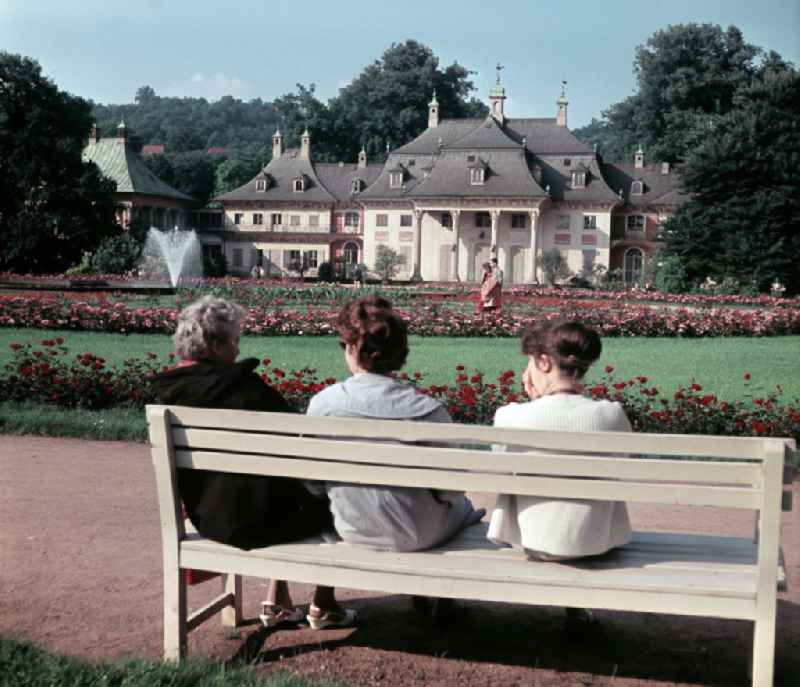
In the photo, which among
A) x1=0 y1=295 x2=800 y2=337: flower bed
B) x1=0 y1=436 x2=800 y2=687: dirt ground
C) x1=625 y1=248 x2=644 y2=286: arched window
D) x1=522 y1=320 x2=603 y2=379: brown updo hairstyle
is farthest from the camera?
x1=625 y1=248 x2=644 y2=286: arched window

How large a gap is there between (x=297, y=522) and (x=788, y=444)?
4.90ft

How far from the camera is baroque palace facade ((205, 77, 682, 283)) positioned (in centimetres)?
4553

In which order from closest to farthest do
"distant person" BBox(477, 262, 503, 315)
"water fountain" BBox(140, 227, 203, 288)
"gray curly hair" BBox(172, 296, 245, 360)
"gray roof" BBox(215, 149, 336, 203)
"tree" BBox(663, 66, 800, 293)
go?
"gray curly hair" BBox(172, 296, 245, 360)
"distant person" BBox(477, 262, 503, 315)
"tree" BBox(663, 66, 800, 293)
"water fountain" BBox(140, 227, 203, 288)
"gray roof" BBox(215, 149, 336, 203)

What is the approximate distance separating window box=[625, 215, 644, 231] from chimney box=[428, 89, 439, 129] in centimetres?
1056

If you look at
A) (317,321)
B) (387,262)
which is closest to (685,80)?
(387,262)

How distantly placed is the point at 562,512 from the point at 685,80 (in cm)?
4100

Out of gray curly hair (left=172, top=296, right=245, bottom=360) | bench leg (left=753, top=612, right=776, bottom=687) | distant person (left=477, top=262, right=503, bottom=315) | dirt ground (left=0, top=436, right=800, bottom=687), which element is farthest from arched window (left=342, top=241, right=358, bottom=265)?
bench leg (left=753, top=612, right=776, bottom=687)

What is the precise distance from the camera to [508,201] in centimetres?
4516

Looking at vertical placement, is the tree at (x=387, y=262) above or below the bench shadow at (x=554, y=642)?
above

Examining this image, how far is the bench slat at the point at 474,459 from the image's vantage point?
2594 mm

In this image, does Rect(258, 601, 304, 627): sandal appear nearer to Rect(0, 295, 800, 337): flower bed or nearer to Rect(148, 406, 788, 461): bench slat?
Rect(148, 406, 788, 461): bench slat

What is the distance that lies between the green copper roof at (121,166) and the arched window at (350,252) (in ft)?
32.3

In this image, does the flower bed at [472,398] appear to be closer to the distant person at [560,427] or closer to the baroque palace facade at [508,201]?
the distant person at [560,427]

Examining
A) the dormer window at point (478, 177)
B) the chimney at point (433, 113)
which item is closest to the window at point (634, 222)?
the dormer window at point (478, 177)
